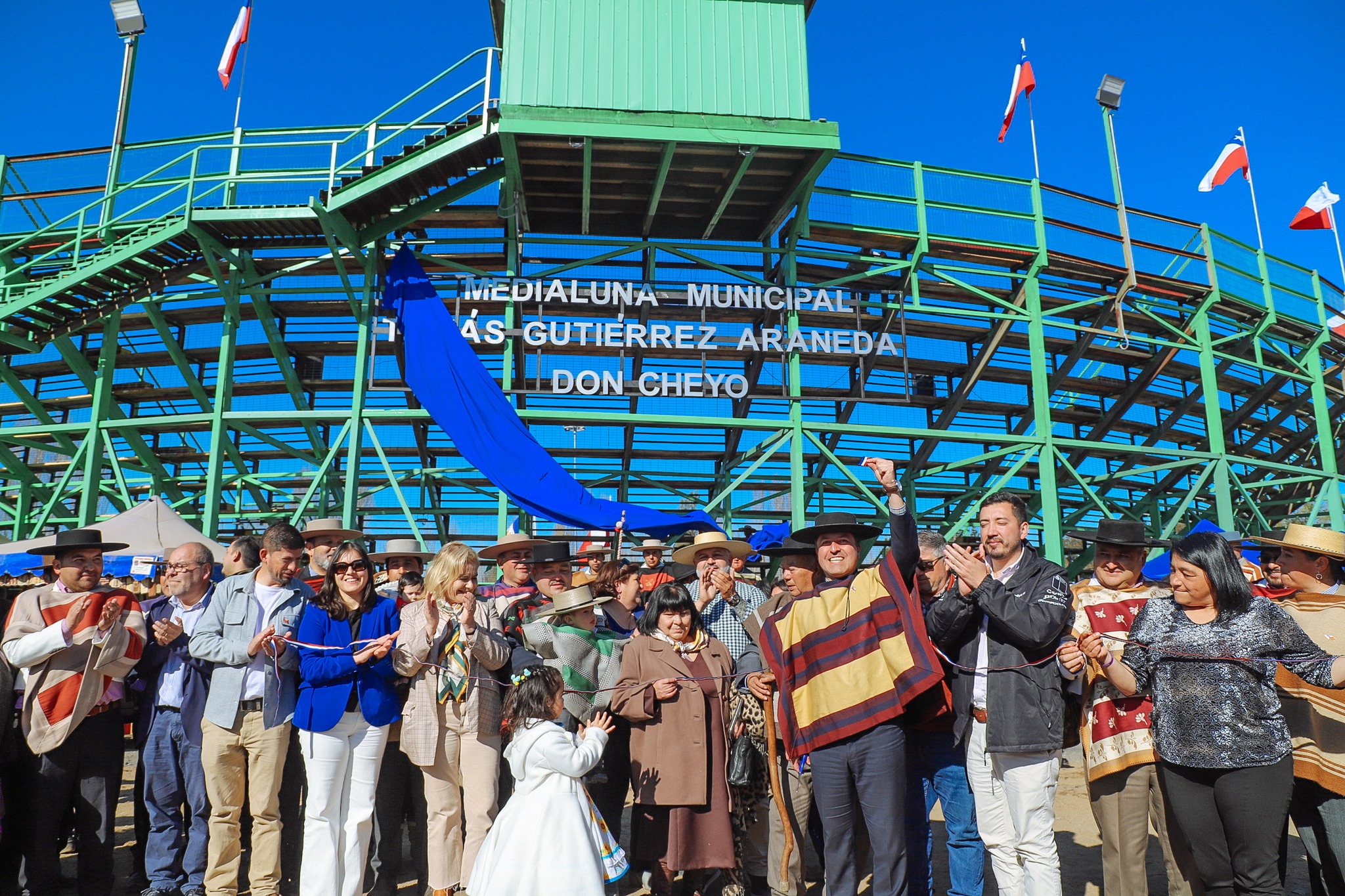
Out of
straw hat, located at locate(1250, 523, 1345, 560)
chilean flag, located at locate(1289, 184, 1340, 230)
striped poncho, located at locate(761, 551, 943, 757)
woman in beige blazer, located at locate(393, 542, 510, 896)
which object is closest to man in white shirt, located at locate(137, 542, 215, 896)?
woman in beige blazer, located at locate(393, 542, 510, 896)

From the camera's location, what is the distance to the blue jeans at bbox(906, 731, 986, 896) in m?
4.71

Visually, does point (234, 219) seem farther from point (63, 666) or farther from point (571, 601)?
point (571, 601)

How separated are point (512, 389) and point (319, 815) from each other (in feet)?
24.9

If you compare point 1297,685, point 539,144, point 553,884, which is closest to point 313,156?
point 539,144

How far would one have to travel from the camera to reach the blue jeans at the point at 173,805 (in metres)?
5.25

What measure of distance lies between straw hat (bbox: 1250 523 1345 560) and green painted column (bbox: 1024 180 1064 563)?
294 inches

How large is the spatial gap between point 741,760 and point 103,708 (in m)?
3.72

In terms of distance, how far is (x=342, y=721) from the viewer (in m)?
4.94

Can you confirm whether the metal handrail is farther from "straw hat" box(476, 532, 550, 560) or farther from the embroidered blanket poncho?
the embroidered blanket poncho

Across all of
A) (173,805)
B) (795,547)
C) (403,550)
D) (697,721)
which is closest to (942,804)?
(697,721)

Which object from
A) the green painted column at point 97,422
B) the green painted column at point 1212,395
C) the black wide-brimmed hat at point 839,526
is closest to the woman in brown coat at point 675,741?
the black wide-brimmed hat at point 839,526

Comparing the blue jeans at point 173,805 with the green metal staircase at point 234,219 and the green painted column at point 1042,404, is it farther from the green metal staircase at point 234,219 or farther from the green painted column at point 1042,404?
the green painted column at point 1042,404

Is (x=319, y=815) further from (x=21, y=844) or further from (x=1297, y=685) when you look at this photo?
(x=1297, y=685)

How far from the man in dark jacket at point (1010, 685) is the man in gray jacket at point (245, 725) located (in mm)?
3477
